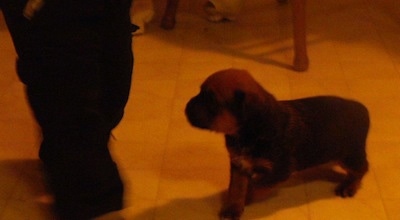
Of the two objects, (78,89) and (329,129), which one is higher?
(78,89)

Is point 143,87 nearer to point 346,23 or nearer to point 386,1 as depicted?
point 346,23

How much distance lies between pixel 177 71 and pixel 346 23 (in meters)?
0.78

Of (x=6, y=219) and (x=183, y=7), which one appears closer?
(x=6, y=219)

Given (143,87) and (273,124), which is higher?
(273,124)

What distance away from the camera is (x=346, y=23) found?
2369 mm

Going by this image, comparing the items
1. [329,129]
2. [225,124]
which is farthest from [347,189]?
[225,124]

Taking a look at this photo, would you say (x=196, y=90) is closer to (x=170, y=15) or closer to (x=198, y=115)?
(x=170, y=15)

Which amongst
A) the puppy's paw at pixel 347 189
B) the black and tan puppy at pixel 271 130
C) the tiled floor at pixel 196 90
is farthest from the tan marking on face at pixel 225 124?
the puppy's paw at pixel 347 189

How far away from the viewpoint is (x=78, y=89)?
1094 mm

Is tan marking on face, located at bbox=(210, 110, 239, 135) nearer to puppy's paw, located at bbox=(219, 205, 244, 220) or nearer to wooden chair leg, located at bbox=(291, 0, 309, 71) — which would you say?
puppy's paw, located at bbox=(219, 205, 244, 220)

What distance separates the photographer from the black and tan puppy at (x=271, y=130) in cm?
124

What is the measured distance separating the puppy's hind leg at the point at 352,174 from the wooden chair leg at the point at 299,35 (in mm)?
650

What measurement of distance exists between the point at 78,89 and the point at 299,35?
1124 mm

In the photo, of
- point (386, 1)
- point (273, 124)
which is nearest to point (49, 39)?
point (273, 124)
